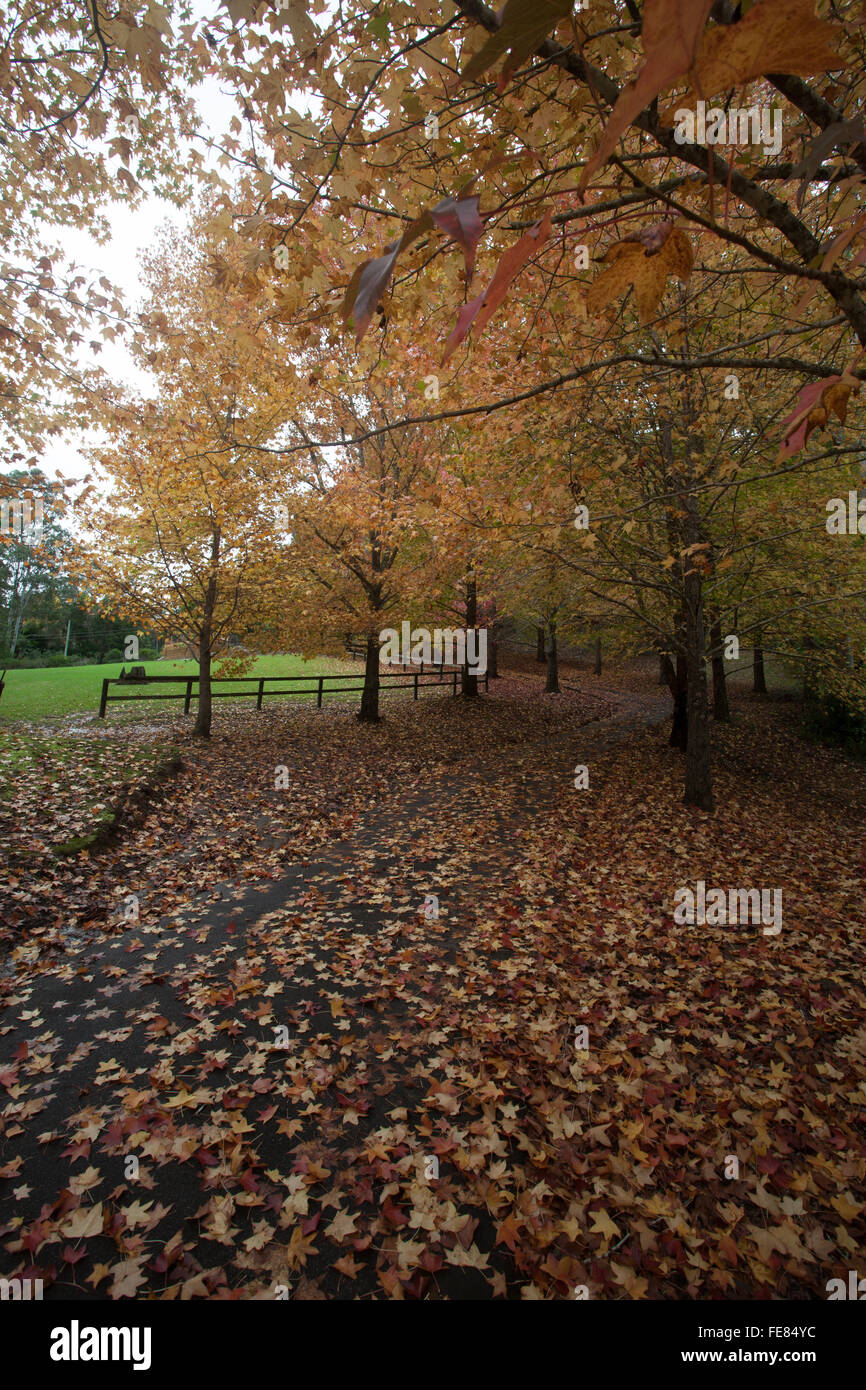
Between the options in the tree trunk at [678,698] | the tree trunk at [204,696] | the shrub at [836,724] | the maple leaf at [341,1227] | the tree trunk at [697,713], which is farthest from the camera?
the shrub at [836,724]

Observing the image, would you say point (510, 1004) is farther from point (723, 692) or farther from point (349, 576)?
point (723, 692)

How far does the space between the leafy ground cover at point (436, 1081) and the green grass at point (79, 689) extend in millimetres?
11329

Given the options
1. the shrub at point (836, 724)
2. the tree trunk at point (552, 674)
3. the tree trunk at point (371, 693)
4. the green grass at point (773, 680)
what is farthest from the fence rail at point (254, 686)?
the green grass at point (773, 680)

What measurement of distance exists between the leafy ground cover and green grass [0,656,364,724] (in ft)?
37.2

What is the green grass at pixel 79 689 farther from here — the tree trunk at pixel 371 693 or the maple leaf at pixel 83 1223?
the maple leaf at pixel 83 1223

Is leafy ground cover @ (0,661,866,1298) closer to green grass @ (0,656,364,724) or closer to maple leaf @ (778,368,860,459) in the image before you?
maple leaf @ (778,368,860,459)

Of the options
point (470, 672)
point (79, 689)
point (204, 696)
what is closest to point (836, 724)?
→ point (470, 672)

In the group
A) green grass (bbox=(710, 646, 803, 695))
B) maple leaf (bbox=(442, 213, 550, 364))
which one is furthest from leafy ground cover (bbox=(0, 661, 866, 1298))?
green grass (bbox=(710, 646, 803, 695))

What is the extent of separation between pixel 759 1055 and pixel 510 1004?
67.7 inches

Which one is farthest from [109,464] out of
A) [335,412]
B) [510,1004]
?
[510,1004]

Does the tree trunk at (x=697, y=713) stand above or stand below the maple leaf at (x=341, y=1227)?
above

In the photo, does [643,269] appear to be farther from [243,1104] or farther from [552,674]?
[552,674]

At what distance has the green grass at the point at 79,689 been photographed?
1717 cm

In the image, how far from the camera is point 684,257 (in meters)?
1.30
